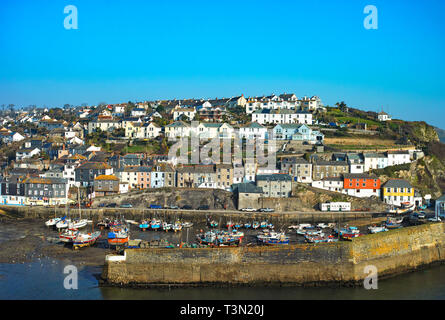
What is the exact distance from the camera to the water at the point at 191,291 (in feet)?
56.2

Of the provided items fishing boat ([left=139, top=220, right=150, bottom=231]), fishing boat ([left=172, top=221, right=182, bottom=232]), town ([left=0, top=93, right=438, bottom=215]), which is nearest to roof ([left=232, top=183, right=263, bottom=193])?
town ([left=0, top=93, right=438, bottom=215])

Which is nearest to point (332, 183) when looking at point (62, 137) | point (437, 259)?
point (437, 259)

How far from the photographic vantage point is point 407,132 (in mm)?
47812

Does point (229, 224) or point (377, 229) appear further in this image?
point (229, 224)

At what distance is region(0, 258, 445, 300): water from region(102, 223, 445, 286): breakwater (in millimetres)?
435

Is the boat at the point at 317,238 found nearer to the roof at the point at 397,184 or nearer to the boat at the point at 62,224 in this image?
the roof at the point at 397,184

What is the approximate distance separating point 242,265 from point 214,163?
67.0 ft

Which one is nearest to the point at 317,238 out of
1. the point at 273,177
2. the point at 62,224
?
the point at 273,177

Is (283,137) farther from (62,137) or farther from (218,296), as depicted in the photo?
(218,296)

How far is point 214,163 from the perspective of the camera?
3841 cm

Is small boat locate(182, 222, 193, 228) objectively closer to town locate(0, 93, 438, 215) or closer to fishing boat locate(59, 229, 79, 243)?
town locate(0, 93, 438, 215)

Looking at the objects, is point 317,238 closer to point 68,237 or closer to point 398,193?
point 398,193
